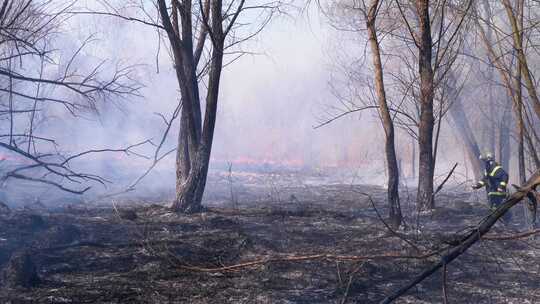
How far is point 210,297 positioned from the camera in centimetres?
551

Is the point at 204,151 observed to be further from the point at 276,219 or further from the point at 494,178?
the point at 494,178

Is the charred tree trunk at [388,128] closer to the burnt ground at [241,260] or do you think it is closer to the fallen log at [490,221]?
the burnt ground at [241,260]

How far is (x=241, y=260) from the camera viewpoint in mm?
6832

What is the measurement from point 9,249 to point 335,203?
8136mm

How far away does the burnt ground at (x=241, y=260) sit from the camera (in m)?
5.51

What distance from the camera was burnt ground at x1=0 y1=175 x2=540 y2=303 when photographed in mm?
5512

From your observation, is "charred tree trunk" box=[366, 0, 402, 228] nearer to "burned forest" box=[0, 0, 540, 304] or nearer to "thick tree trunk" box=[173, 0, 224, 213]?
"burned forest" box=[0, 0, 540, 304]

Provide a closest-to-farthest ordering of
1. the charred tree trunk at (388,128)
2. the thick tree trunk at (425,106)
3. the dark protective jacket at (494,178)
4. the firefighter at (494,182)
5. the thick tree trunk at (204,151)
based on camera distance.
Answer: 1. the charred tree trunk at (388,128)
2. the thick tree trunk at (425,106)
3. the thick tree trunk at (204,151)
4. the firefighter at (494,182)
5. the dark protective jacket at (494,178)

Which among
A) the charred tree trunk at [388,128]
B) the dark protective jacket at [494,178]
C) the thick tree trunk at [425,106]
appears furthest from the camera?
the dark protective jacket at [494,178]

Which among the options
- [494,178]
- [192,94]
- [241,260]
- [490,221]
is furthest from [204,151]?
[490,221]

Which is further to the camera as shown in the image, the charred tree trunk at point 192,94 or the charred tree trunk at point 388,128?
the charred tree trunk at point 192,94

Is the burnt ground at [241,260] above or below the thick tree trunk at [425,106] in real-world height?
below

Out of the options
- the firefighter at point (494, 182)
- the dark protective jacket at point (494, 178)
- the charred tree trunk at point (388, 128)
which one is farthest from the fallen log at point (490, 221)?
the dark protective jacket at point (494, 178)

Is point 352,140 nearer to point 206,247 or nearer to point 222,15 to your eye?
point 222,15
